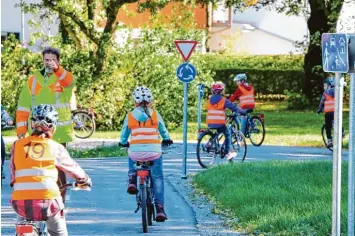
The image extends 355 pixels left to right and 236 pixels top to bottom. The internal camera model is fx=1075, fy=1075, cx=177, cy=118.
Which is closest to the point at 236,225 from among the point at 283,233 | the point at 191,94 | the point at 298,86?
the point at 283,233

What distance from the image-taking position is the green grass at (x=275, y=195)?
1121 centimetres

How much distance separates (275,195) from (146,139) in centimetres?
240

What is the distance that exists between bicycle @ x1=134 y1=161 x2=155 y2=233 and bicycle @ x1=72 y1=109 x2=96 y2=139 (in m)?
15.7

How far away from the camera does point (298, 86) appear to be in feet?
152

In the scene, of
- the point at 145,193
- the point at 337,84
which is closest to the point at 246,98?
the point at 145,193

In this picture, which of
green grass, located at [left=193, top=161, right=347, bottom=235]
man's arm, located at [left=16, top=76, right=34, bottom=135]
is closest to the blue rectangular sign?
green grass, located at [left=193, top=161, right=347, bottom=235]

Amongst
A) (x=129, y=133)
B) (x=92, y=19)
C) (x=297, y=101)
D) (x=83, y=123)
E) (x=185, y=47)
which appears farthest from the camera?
(x=297, y=101)

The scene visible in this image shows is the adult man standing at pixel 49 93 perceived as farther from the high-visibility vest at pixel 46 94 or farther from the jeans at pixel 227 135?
the jeans at pixel 227 135

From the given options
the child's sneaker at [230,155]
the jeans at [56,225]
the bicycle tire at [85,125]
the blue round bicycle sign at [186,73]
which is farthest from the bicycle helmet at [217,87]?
the jeans at [56,225]

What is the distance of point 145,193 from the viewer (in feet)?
38.3

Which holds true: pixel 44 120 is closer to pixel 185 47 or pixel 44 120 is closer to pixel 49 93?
pixel 49 93

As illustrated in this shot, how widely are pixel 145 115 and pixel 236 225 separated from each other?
1.58 m

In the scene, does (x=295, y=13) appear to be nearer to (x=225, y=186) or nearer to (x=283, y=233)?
(x=225, y=186)

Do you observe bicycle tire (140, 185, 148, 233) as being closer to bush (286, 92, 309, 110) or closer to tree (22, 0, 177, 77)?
tree (22, 0, 177, 77)
